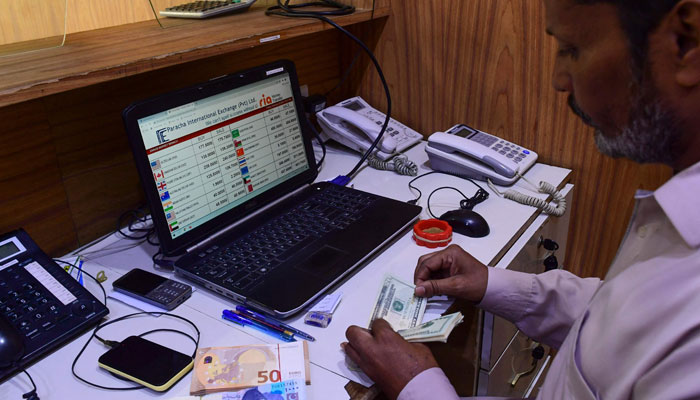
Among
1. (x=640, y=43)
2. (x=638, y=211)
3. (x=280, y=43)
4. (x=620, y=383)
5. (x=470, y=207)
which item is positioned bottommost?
(x=470, y=207)

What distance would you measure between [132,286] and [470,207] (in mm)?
741

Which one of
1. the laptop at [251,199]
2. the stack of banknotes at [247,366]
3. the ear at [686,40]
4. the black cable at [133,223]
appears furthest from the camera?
the black cable at [133,223]

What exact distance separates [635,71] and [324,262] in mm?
613

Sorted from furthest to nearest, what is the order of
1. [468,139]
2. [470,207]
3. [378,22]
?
[378,22] → [468,139] → [470,207]

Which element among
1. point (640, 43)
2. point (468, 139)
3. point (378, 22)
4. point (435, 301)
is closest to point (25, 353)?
point (435, 301)

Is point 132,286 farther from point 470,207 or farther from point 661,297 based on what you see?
point 661,297

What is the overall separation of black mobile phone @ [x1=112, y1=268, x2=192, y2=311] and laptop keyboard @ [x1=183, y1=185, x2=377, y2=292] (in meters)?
0.04

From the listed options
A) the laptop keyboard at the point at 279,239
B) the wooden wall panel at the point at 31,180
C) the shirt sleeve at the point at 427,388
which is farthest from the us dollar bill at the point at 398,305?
the wooden wall panel at the point at 31,180

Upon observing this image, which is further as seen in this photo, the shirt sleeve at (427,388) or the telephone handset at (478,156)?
the telephone handset at (478,156)

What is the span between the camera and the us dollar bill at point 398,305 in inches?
37.2

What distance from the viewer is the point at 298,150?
1.36 m

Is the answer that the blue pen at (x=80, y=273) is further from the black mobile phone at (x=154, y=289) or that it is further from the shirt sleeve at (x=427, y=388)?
the shirt sleeve at (x=427, y=388)

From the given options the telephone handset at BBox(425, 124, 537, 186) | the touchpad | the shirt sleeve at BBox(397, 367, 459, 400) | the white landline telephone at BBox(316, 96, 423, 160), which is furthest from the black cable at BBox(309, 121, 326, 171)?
the shirt sleeve at BBox(397, 367, 459, 400)

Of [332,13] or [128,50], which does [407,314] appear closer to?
[128,50]
